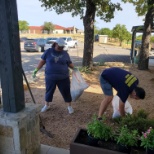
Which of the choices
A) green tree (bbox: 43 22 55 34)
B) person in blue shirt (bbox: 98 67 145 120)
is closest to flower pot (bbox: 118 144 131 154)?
person in blue shirt (bbox: 98 67 145 120)

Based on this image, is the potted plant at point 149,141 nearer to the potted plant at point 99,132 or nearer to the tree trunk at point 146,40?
the potted plant at point 99,132

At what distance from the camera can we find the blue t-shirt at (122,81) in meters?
3.24

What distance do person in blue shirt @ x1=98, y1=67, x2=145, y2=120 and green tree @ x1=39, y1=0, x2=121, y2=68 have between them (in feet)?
17.7

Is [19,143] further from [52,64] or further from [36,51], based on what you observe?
[36,51]

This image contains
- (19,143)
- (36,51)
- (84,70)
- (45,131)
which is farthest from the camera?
(36,51)

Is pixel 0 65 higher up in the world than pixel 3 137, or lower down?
higher up

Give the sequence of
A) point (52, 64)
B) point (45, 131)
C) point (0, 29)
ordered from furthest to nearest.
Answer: point (52, 64), point (45, 131), point (0, 29)

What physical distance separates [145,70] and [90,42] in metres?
2.71

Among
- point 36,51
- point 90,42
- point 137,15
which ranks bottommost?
point 36,51

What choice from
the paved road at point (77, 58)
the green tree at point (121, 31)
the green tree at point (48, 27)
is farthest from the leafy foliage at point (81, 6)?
the green tree at point (48, 27)

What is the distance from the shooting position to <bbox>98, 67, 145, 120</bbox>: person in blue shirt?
10.3 ft

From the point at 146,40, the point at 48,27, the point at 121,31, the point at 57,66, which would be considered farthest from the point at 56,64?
the point at 48,27

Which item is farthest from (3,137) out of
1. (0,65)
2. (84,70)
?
(84,70)

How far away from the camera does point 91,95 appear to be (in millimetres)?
5895
